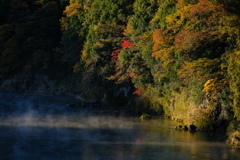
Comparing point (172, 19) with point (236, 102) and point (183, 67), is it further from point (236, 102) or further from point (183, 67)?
point (236, 102)

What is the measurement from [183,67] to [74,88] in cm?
3133

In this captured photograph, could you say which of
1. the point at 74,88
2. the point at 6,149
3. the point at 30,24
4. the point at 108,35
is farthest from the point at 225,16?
the point at 30,24

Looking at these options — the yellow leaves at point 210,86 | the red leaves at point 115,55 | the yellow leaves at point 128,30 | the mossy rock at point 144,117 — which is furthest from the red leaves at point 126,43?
the yellow leaves at point 210,86

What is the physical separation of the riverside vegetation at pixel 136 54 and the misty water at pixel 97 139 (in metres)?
2.44

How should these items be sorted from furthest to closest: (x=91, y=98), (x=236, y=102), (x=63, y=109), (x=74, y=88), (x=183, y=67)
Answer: (x=74, y=88) < (x=91, y=98) < (x=63, y=109) < (x=183, y=67) < (x=236, y=102)

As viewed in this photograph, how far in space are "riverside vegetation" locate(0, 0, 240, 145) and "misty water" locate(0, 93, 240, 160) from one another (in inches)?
96.0

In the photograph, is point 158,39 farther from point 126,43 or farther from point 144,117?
point 126,43

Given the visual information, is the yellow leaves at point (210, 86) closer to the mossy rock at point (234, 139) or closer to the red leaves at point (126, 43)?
the mossy rock at point (234, 139)

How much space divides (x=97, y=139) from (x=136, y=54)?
49.7 ft

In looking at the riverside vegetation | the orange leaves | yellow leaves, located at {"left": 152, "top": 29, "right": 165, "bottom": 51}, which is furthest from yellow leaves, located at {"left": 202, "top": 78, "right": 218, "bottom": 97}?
yellow leaves, located at {"left": 152, "top": 29, "right": 165, "bottom": 51}

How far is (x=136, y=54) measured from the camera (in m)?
50.2

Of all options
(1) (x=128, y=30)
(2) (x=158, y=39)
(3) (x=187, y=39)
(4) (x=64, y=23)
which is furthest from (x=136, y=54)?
(4) (x=64, y=23)

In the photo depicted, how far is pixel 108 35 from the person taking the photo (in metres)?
57.9

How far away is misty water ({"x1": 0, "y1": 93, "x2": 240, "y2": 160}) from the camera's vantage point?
3159cm
